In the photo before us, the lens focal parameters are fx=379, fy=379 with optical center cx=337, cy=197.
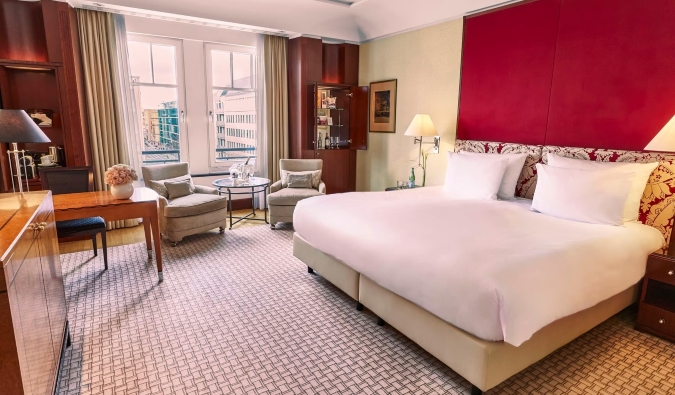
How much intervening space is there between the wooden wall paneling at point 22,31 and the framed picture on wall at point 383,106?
447 cm

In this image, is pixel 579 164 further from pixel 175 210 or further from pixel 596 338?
pixel 175 210

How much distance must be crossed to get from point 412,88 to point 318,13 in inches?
69.9

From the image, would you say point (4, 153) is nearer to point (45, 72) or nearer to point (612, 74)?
point (45, 72)

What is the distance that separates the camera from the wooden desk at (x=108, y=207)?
3.00 meters

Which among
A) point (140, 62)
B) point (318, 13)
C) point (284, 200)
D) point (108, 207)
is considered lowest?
point (284, 200)

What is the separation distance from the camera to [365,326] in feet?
9.51

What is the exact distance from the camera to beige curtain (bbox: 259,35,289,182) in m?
6.05

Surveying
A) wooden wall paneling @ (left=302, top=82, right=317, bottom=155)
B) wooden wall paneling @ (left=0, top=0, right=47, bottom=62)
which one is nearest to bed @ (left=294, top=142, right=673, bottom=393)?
wooden wall paneling @ (left=302, top=82, right=317, bottom=155)

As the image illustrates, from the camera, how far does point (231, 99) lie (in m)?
6.12

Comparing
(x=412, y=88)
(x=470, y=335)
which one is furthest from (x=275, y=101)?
(x=470, y=335)

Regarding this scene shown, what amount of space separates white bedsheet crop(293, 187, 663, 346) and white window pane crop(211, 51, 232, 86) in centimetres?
350

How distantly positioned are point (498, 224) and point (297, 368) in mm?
1760

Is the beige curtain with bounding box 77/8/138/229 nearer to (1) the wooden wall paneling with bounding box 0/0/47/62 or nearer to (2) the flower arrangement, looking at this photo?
(1) the wooden wall paneling with bounding box 0/0/47/62

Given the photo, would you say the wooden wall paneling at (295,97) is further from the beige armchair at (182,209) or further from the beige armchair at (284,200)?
the beige armchair at (182,209)
